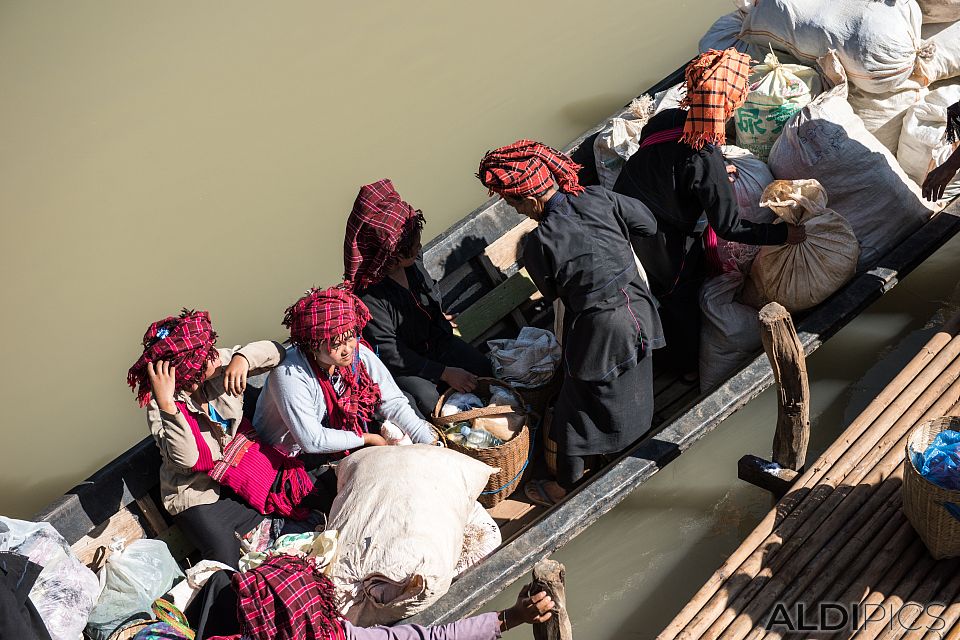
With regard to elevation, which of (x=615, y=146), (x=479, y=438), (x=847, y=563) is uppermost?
(x=615, y=146)

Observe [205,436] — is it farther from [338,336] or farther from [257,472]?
[338,336]

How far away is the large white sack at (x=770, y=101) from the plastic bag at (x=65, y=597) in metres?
3.53

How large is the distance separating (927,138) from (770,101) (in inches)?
29.9

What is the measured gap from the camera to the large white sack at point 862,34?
4500 millimetres

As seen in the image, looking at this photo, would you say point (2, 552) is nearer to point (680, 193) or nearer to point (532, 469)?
point (532, 469)

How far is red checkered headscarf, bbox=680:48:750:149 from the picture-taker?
3500 millimetres

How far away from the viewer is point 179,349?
10.6 ft

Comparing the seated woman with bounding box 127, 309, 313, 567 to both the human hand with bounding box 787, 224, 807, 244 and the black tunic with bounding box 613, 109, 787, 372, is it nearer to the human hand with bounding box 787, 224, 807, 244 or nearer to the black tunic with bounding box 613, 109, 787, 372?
the black tunic with bounding box 613, 109, 787, 372

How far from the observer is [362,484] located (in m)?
3.35

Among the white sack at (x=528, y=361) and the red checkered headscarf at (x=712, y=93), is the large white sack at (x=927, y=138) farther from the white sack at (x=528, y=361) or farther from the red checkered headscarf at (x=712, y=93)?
the white sack at (x=528, y=361)

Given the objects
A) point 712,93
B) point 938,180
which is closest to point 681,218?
point 712,93

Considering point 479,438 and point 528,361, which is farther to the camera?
point 528,361

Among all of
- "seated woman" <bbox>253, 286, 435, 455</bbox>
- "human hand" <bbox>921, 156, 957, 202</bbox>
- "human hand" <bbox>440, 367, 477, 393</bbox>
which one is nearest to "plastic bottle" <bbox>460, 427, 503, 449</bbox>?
"seated woman" <bbox>253, 286, 435, 455</bbox>

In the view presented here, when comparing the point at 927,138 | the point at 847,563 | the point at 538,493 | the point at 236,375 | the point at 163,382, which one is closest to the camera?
the point at 847,563
